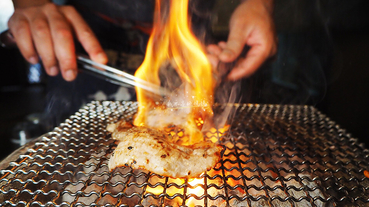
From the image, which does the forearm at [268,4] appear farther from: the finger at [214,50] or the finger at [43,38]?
the finger at [43,38]

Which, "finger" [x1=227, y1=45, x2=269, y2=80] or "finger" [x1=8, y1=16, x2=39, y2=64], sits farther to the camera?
"finger" [x1=227, y1=45, x2=269, y2=80]

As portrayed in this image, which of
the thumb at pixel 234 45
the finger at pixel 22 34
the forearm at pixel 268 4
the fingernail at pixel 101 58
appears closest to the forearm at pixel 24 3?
the finger at pixel 22 34

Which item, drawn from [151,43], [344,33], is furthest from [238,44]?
[344,33]

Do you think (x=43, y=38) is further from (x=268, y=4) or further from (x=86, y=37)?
(x=268, y=4)

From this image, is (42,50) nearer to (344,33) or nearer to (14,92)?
(344,33)

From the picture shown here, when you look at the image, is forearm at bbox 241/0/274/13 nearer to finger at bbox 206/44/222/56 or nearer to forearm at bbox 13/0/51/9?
finger at bbox 206/44/222/56

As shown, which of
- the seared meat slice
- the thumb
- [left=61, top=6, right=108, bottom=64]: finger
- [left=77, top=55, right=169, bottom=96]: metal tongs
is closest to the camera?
the seared meat slice

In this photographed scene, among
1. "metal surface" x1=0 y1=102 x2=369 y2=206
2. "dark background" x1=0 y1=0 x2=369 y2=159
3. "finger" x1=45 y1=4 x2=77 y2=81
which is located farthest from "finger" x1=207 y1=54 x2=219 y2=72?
"finger" x1=45 y1=4 x2=77 y2=81

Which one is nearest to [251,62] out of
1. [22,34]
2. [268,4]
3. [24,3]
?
[268,4]
